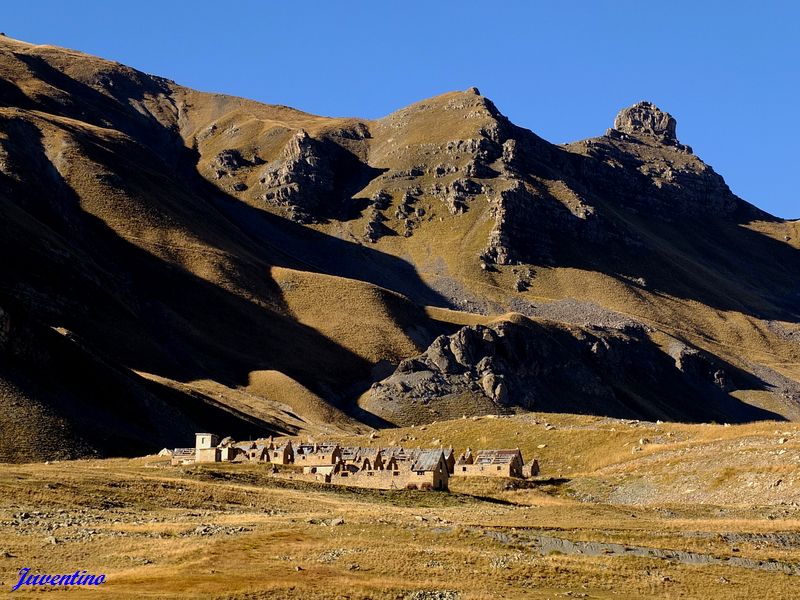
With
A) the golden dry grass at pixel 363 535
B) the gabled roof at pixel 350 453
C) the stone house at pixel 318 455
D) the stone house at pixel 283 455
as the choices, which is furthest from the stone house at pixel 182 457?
the gabled roof at pixel 350 453

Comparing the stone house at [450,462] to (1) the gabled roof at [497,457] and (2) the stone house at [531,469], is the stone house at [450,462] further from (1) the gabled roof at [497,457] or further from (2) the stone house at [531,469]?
(2) the stone house at [531,469]

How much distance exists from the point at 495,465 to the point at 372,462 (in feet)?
33.0

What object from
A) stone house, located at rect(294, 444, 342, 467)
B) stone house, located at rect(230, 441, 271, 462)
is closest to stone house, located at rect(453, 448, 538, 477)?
stone house, located at rect(294, 444, 342, 467)

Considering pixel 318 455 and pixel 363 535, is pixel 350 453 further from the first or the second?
pixel 363 535

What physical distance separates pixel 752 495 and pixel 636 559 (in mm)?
27682

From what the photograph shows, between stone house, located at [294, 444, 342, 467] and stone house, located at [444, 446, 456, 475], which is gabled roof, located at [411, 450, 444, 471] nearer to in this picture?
stone house, located at [444, 446, 456, 475]

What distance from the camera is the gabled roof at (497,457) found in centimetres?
9688

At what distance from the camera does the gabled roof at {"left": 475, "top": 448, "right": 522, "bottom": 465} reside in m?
96.9

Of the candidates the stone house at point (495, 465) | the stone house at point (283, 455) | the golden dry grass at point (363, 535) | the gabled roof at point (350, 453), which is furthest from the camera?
the stone house at point (283, 455)

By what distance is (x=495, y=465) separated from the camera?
96812 mm

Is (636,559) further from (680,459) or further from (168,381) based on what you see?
(168,381)

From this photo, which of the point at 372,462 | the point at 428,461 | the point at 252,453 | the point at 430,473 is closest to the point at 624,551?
the point at 430,473

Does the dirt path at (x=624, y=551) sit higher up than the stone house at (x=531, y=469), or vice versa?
the stone house at (x=531, y=469)

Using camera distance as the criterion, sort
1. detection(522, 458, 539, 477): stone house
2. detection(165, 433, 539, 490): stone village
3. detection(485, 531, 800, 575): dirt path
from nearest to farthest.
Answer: detection(485, 531, 800, 575): dirt path < detection(165, 433, 539, 490): stone village < detection(522, 458, 539, 477): stone house
